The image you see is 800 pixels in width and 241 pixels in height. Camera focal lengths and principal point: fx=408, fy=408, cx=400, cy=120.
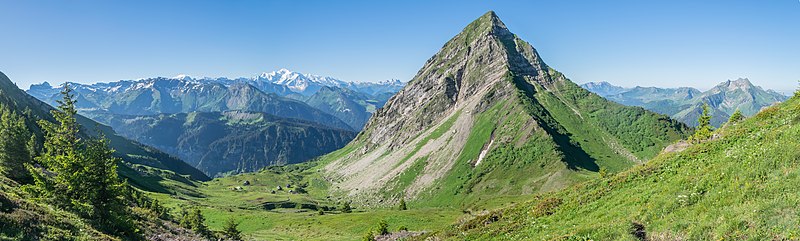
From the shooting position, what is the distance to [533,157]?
168250 mm

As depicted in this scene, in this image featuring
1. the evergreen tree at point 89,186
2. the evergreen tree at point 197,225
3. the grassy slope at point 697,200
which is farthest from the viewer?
the evergreen tree at point 197,225

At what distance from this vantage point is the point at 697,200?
22.0 meters

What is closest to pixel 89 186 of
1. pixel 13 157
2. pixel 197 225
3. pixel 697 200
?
pixel 197 225

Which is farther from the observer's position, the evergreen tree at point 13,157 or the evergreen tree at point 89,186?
the evergreen tree at point 13,157

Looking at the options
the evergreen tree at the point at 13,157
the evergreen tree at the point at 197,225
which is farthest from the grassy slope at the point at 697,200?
the evergreen tree at the point at 13,157

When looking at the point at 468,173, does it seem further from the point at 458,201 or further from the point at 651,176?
the point at 651,176

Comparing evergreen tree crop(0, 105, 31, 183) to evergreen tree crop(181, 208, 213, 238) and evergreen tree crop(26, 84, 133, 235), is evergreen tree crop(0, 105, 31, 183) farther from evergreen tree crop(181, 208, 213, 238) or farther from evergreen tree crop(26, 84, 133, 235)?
evergreen tree crop(26, 84, 133, 235)

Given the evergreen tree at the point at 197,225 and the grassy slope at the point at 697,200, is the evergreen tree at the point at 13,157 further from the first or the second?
the grassy slope at the point at 697,200

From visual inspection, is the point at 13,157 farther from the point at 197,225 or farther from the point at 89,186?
the point at 89,186

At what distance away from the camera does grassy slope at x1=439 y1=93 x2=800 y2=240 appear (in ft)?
58.7

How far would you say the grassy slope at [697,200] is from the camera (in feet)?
58.7

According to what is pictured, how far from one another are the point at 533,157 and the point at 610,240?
153 meters

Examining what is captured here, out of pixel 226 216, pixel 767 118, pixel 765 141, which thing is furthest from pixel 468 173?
pixel 765 141

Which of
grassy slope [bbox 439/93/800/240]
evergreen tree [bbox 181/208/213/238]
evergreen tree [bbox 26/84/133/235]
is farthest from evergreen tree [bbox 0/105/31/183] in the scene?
grassy slope [bbox 439/93/800/240]
